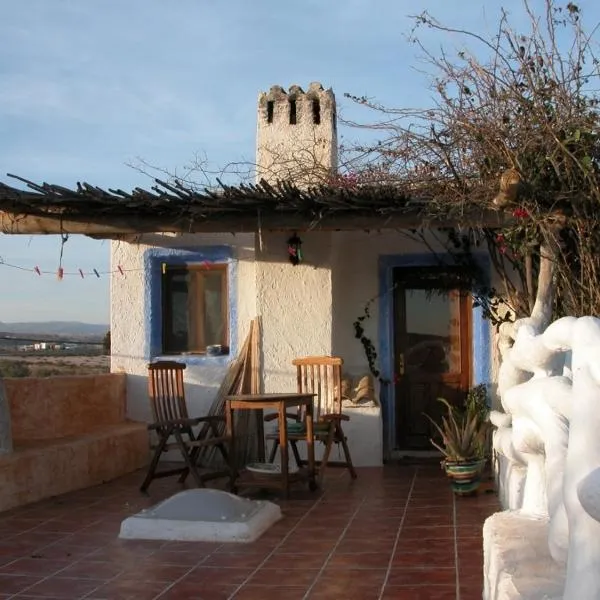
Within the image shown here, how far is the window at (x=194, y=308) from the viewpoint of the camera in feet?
30.5

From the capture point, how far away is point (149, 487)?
7.46 m

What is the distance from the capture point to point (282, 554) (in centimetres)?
509

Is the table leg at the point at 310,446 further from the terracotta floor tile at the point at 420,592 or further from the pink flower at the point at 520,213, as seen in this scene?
the terracotta floor tile at the point at 420,592

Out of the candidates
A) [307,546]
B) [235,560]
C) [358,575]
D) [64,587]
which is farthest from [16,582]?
[358,575]

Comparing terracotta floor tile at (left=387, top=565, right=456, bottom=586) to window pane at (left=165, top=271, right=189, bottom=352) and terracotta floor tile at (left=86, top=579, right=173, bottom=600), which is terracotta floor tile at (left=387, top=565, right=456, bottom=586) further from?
window pane at (left=165, top=271, right=189, bottom=352)

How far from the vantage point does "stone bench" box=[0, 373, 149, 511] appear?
22.6 ft

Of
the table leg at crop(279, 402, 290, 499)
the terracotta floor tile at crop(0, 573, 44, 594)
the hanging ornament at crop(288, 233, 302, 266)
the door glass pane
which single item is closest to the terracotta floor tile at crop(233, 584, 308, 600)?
the terracotta floor tile at crop(0, 573, 44, 594)

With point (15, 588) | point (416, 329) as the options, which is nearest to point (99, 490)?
point (15, 588)

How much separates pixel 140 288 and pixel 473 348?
11.8 feet

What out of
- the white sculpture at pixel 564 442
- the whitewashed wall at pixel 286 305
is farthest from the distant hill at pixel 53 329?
the white sculpture at pixel 564 442

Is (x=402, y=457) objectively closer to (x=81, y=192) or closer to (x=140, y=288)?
(x=140, y=288)

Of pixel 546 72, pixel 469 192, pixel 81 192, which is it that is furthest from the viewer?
pixel 81 192

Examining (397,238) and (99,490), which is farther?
(397,238)

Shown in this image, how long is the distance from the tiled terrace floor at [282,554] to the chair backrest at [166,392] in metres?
0.74
